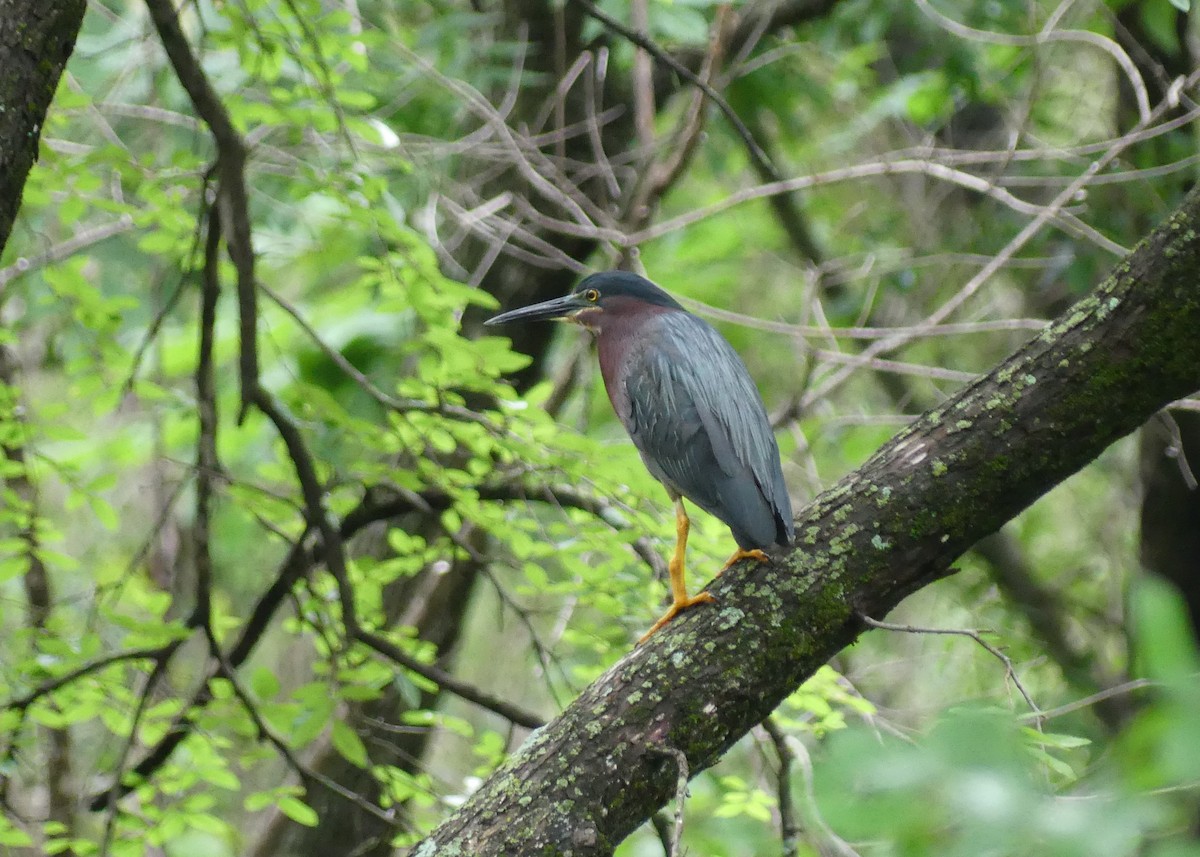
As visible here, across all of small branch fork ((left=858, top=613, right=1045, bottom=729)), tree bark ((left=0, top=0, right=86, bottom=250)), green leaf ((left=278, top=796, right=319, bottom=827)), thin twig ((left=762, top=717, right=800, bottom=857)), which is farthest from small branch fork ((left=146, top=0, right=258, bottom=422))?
small branch fork ((left=858, top=613, right=1045, bottom=729))

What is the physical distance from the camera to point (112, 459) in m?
5.38

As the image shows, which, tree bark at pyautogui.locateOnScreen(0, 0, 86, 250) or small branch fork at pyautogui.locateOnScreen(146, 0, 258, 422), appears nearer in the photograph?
tree bark at pyautogui.locateOnScreen(0, 0, 86, 250)

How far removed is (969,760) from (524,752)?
1.57 meters

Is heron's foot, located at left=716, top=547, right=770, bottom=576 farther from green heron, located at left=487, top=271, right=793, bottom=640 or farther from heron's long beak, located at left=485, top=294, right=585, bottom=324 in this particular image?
heron's long beak, located at left=485, top=294, right=585, bottom=324

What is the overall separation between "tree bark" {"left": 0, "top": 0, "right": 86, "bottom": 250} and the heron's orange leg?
158 centimetres

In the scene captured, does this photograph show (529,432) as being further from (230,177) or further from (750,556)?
→ (230,177)

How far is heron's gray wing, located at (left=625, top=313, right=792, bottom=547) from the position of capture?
2.99 m

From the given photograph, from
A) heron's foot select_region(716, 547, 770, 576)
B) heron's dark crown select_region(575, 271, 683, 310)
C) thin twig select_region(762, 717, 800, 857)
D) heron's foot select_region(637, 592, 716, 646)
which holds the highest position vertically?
heron's dark crown select_region(575, 271, 683, 310)

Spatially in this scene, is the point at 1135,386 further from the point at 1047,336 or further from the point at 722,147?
the point at 722,147

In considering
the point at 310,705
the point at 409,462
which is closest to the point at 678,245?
the point at 409,462

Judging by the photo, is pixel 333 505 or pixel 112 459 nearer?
pixel 333 505

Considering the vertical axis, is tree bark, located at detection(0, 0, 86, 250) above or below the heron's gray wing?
above

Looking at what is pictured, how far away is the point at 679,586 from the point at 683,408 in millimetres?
678

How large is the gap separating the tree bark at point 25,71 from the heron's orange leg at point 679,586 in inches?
62.1
